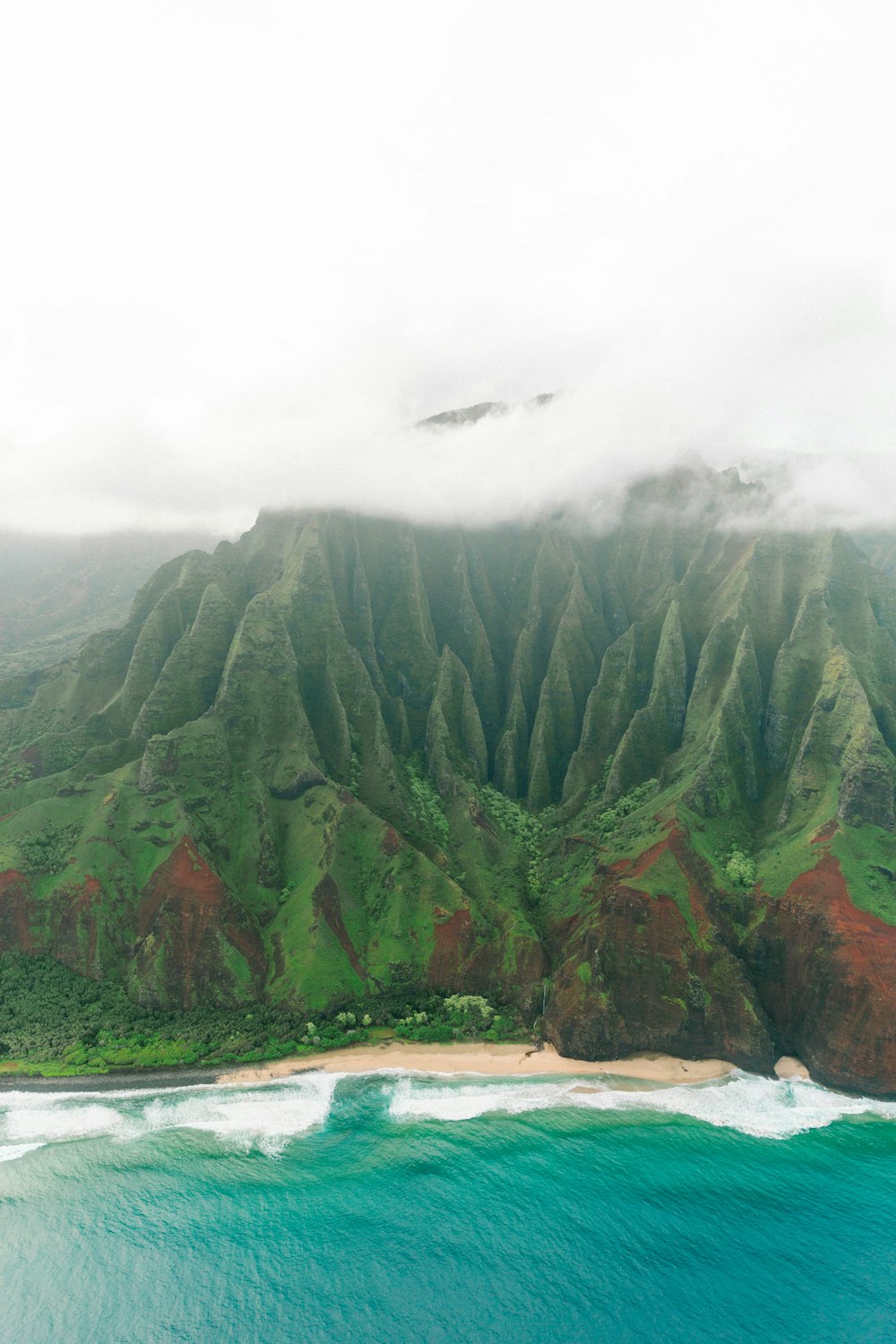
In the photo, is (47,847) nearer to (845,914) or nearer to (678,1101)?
(678,1101)

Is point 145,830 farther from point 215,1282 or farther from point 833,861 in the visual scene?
point 833,861

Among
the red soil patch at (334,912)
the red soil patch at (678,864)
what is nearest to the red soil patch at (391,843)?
the red soil patch at (334,912)

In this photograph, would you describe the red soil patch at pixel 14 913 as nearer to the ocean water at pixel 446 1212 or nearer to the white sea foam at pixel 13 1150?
the ocean water at pixel 446 1212

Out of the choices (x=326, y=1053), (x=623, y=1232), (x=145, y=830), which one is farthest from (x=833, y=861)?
(x=145, y=830)

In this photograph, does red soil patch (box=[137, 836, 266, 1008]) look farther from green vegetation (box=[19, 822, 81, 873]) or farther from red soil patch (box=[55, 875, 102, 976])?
green vegetation (box=[19, 822, 81, 873])

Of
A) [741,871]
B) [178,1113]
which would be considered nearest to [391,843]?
[178,1113]

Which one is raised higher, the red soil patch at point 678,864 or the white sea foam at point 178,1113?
the red soil patch at point 678,864

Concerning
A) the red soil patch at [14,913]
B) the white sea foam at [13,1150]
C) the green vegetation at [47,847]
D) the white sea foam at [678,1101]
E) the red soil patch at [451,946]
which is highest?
the green vegetation at [47,847]

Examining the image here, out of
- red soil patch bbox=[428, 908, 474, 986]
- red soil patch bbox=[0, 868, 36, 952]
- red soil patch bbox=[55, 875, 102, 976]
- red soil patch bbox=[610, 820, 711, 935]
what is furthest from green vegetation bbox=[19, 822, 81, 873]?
red soil patch bbox=[610, 820, 711, 935]
